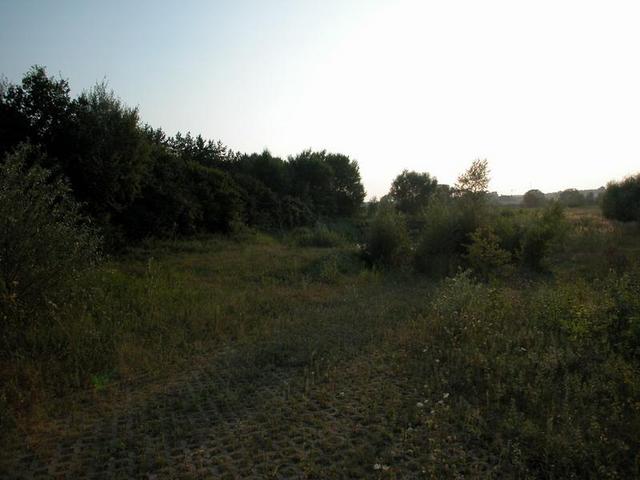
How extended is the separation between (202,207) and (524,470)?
1725cm

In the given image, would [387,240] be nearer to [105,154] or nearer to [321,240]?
[321,240]

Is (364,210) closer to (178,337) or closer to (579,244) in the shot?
(579,244)

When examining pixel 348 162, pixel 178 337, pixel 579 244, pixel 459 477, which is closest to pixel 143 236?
pixel 178 337

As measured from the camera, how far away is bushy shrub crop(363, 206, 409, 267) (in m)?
12.9

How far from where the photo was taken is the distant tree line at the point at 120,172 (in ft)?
38.2

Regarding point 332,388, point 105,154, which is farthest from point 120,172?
point 332,388

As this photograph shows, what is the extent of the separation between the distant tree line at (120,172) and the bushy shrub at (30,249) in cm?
54

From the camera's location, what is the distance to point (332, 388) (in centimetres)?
446

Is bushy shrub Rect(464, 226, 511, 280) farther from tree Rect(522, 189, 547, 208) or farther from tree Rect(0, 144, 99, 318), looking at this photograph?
tree Rect(522, 189, 547, 208)

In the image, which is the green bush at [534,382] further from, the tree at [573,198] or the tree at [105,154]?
the tree at [573,198]

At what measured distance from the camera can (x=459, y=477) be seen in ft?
9.66

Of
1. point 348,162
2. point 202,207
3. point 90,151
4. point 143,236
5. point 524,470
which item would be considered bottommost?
point 524,470

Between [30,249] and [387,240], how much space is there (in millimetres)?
9577

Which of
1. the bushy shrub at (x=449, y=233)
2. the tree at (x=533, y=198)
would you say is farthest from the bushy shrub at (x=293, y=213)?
the tree at (x=533, y=198)
